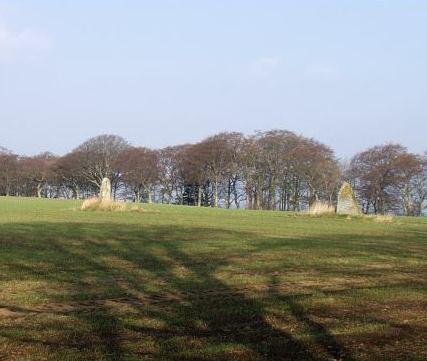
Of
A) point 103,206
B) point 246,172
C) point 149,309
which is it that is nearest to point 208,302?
Result: point 149,309

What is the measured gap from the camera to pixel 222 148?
79.6 meters

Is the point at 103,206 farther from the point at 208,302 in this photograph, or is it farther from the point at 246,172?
the point at 246,172

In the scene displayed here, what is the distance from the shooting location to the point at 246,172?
7869 cm

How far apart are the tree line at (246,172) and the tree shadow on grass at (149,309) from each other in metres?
59.0

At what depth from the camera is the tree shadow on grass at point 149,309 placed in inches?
225

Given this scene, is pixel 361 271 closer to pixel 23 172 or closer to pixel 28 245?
pixel 28 245

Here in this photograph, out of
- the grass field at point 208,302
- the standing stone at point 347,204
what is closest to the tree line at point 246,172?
the standing stone at point 347,204

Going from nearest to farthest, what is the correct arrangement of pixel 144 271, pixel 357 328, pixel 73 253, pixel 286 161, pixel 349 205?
pixel 357 328, pixel 144 271, pixel 73 253, pixel 349 205, pixel 286 161

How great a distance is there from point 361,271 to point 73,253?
6.38m

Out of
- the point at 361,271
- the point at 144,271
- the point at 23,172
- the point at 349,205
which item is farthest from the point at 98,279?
the point at 23,172

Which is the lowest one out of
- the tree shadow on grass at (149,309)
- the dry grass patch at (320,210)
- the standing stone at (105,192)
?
the tree shadow on grass at (149,309)

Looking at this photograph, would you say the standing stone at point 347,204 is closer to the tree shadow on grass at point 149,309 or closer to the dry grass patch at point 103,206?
the dry grass patch at point 103,206

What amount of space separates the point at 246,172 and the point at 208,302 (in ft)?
232

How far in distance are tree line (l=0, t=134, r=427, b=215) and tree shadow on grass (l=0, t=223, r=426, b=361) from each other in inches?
2322
